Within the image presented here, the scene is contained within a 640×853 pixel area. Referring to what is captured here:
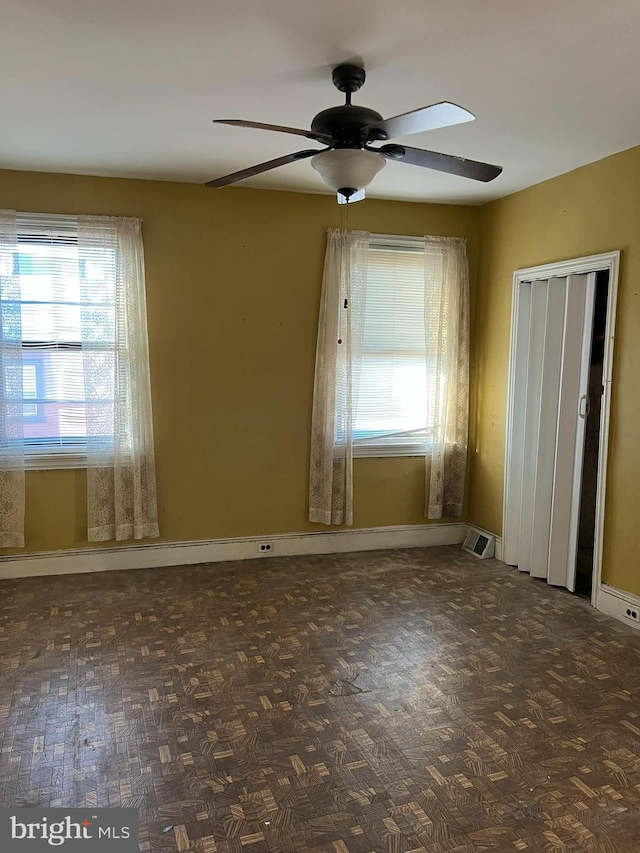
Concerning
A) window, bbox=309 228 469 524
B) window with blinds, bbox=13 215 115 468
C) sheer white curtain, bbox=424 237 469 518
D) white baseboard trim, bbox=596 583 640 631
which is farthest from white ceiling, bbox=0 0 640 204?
white baseboard trim, bbox=596 583 640 631

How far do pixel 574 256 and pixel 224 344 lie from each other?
2321 mm

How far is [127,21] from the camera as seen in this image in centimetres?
220

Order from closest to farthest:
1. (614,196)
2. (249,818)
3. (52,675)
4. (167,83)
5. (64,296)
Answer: (249,818) < (167,83) < (52,675) < (614,196) < (64,296)

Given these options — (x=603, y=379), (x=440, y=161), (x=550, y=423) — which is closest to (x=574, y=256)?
(x=603, y=379)

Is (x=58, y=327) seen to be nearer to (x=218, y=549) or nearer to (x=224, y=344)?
(x=224, y=344)

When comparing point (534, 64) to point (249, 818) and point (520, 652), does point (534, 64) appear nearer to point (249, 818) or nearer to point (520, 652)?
point (520, 652)

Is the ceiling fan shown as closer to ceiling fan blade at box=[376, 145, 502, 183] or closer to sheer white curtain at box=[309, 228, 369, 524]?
ceiling fan blade at box=[376, 145, 502, 183]

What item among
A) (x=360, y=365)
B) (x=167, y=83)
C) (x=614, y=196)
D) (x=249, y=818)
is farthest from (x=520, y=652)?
(x=167, y=83)

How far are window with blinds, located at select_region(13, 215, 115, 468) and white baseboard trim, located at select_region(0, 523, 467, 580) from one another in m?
0.64

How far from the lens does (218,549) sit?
463cm

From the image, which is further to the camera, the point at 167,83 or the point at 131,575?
the point at 131,575

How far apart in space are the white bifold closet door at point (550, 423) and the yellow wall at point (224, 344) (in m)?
1.12

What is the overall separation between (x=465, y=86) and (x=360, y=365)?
2.24m

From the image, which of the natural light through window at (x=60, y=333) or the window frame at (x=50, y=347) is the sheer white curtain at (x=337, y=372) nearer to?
the natural light through window at (x=60, y=333)
